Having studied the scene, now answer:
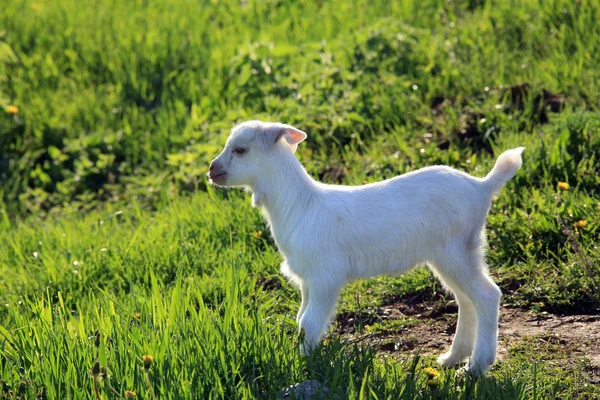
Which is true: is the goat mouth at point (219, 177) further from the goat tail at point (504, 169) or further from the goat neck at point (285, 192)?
the goat tail at point (504, 169)

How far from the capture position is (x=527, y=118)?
260 inches

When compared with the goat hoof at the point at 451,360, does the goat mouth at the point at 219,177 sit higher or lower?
higher

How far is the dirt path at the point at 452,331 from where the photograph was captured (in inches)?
170

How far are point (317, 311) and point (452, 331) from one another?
1.01m

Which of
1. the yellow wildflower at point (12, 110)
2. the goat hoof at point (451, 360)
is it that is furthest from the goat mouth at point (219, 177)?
the yellow wildflower at point (12, 110)

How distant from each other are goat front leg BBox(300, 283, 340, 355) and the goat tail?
3.06ft

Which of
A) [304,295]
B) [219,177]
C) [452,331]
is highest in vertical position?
[219,177]

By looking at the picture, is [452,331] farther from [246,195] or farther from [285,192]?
[246,195]

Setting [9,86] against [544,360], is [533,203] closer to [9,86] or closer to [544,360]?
[544,360]

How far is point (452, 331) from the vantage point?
4723 millimetres

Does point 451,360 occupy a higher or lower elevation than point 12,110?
lower

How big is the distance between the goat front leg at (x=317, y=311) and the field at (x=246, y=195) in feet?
0.40

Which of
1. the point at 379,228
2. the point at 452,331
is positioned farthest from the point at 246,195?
the point at 379,228

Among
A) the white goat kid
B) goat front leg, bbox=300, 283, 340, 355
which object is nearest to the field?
goat front leg, bbox=300, 283, 340, 355
